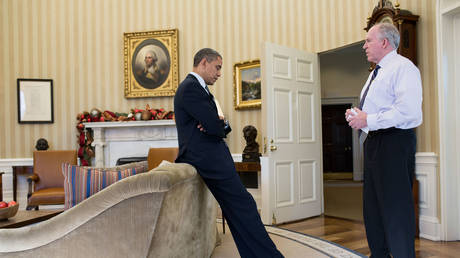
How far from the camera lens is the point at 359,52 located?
1022 centimetres

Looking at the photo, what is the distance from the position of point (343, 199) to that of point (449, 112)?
11.4 ft

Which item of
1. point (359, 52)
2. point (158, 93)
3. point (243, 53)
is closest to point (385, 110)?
point (243, 53)

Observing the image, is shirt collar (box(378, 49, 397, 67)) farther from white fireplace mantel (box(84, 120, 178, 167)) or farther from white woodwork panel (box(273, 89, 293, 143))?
white fireplace mantel (box(84, 120, 178, 167))

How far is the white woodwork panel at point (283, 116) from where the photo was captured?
5.08 metres

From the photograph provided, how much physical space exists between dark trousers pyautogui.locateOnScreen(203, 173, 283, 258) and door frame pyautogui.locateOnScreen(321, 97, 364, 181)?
326 inches

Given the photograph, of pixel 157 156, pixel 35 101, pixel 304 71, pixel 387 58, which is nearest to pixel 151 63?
pixel 157 156

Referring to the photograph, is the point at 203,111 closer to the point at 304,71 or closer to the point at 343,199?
the point at 304,71

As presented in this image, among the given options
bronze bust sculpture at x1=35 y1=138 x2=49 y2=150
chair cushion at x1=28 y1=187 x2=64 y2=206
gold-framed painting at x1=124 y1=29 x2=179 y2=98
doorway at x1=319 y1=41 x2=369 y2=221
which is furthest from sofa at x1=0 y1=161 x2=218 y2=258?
doorway at x1=319 y1=41 x2=369 y2=221

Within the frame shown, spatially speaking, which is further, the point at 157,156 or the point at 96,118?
the point at 96,118

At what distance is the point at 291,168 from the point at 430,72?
1972mm

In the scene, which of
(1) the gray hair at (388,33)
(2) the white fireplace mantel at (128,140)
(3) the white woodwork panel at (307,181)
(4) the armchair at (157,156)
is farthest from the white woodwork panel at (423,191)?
(2) the white fireplace mantel at (128,140)

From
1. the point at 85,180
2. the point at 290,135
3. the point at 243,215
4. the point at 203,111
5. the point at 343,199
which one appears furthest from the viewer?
the point at 343,199

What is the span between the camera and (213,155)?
106 inches

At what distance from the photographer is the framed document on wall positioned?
6.77 meters
